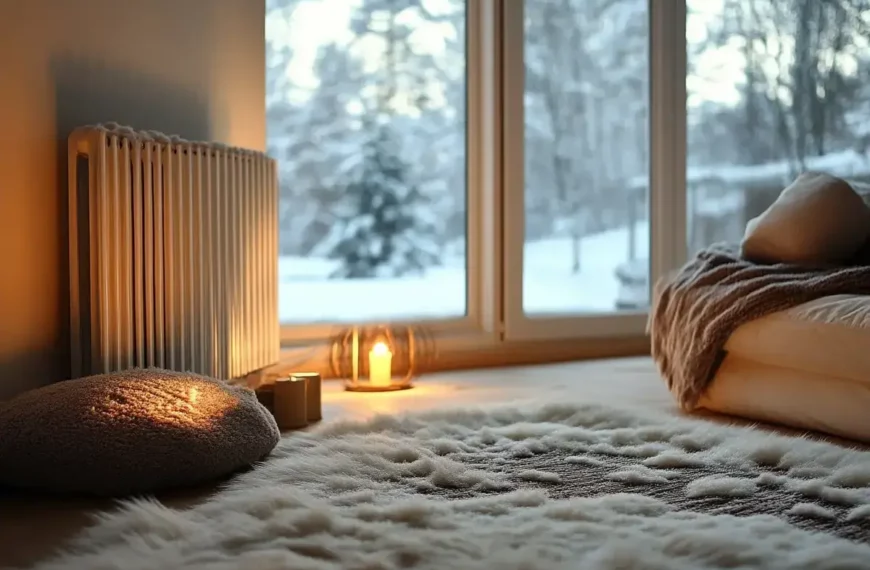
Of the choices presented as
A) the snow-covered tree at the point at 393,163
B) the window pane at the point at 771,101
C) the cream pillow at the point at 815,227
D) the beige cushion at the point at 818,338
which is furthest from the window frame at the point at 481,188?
the beige cushion at the point at 818,338

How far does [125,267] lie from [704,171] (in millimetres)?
2466

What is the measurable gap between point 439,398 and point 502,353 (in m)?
0.77

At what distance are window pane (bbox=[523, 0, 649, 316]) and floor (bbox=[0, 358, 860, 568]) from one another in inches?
13.6

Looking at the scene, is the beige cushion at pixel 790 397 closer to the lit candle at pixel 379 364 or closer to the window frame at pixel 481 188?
the lit candle at pixel 379 364

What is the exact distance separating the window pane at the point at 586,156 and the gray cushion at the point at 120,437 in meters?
1.89

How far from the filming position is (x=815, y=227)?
2.36 m

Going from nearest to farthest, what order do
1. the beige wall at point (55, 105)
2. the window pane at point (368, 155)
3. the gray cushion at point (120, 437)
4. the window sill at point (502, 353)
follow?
the gray cushion at point (120, 437), the beige wall at point (55, 105), the window sill at point (502, 353), the window pane at point (368, 155)

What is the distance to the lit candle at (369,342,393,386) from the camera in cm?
282

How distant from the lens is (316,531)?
139 cm

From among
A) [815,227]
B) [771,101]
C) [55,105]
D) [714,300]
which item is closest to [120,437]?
[55,105]

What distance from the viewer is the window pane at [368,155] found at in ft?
10.2

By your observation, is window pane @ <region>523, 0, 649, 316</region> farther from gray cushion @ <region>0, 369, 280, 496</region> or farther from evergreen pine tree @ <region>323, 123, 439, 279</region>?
gray cushion @ <region>0, 369, 280, 496</region>

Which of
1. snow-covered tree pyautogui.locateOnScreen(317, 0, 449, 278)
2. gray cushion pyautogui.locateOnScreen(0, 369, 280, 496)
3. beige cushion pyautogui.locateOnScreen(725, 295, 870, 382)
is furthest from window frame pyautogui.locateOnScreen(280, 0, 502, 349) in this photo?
gray cushion pyautogui.locateOnScreen(0, 369, 280, 496)

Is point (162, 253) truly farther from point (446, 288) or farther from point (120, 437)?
point (446, 288)
